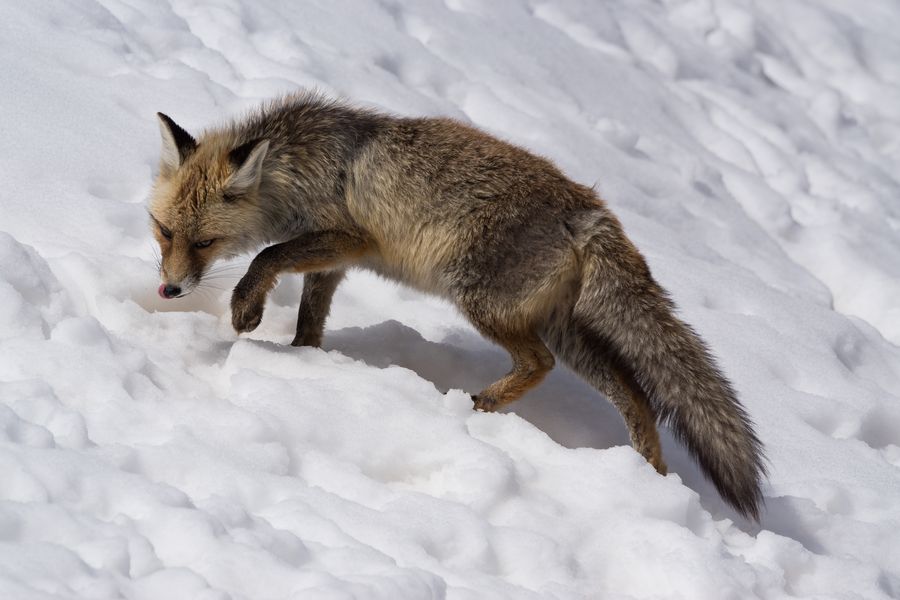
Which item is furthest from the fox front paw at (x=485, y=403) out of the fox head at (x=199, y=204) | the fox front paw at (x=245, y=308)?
the fox head at (x=199, y=204)

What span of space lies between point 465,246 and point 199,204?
129 cm

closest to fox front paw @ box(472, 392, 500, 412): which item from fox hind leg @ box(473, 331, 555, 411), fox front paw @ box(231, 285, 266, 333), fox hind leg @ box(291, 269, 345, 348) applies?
fox hind leg @ box(473, 331, 555, 411)

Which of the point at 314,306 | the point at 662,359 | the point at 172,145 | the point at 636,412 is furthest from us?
the point at 314,306

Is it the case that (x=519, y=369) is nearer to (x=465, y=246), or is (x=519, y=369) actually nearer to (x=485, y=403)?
(x=485, y=403)

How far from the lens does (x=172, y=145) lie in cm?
471

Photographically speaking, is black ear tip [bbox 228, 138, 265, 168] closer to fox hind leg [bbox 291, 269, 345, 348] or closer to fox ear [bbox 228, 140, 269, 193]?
fox ear [bbox 228, 140, 269, 193]

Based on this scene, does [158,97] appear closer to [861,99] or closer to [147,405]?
[147,405]

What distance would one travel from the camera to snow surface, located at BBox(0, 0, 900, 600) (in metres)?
3.10

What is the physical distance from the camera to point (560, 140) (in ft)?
25.1

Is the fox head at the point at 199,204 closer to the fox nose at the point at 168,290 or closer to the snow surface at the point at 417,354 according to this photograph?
the fox nose at the point at 168,290

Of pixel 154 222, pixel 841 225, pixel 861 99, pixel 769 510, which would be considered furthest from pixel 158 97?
pixel 861 99

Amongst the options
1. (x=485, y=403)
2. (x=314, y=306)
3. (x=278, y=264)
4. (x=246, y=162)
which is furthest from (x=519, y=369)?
(x=246, y=162)

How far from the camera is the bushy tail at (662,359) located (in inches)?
165

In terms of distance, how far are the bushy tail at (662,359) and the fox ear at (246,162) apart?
1608mm
